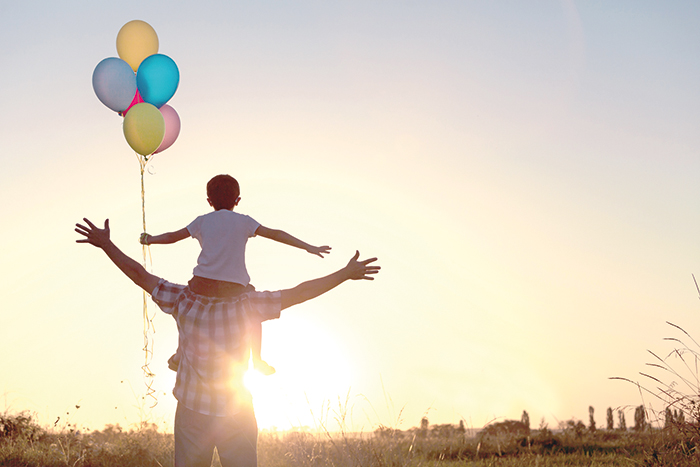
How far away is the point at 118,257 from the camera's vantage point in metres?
3.67

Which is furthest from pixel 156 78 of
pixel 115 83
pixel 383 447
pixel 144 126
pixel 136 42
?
pixel 383 447

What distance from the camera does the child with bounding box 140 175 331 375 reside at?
3.51 m

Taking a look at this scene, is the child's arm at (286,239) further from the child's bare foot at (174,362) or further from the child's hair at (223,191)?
the child's bare foot at (174,362)

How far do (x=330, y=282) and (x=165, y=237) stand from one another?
119 cm

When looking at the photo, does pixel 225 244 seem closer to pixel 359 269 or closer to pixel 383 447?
pixel 359 269

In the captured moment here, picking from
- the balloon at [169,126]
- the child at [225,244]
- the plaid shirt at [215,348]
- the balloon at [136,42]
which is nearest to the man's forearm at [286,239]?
the child at [225,244]

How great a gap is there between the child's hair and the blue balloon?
8.32 feet

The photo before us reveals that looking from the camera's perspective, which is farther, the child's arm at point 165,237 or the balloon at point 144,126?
the balloon at point 144,126

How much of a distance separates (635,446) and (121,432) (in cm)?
738

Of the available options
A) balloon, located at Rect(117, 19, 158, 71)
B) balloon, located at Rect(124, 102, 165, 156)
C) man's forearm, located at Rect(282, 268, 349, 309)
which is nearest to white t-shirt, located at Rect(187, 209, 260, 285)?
man's forearm, located at Rect(282, 268, 349, 309)

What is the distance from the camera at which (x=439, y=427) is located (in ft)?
33.7

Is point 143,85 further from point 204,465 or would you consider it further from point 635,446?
point 635,446

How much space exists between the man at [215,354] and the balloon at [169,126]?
105 inches

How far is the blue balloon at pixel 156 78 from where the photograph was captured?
5797mm
